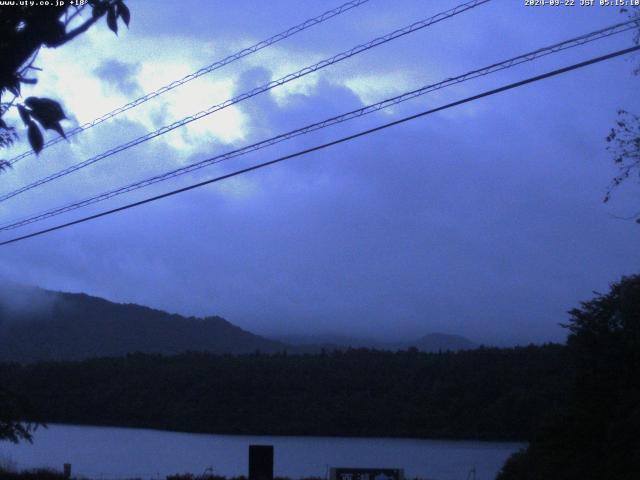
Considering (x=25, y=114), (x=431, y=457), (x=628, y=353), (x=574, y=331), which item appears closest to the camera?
(x=25, y=114)

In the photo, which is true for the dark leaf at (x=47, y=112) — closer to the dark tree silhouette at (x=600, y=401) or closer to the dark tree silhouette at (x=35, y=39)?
the dark tree silhouette at (x=35, y=39)

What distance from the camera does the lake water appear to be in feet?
97.4

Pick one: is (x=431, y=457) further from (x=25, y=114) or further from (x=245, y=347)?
(x=245, y=347)

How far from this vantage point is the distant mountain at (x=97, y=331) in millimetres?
61156

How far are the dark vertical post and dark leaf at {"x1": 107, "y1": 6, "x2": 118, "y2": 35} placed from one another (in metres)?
12.7

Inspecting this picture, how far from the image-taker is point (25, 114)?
14.5ft

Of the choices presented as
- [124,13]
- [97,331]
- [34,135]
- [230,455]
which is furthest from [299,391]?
[34,135]

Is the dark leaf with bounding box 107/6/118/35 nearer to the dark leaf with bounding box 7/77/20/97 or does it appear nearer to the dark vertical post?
the dark leaf with bounding box 7/77/20/97

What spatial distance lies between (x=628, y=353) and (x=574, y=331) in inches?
82.2

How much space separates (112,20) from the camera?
4.82 m

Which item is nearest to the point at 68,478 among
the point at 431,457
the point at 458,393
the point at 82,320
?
the point at 431,457

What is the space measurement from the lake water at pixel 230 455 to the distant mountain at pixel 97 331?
1701cm

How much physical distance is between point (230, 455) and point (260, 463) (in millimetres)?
18083

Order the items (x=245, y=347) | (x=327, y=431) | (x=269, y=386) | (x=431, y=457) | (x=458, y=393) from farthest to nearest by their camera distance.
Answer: (x=245, y=347) < (x=269, y=386) < (x=327, y=431) < (x=458, y=393) < (x=431, y=457)
